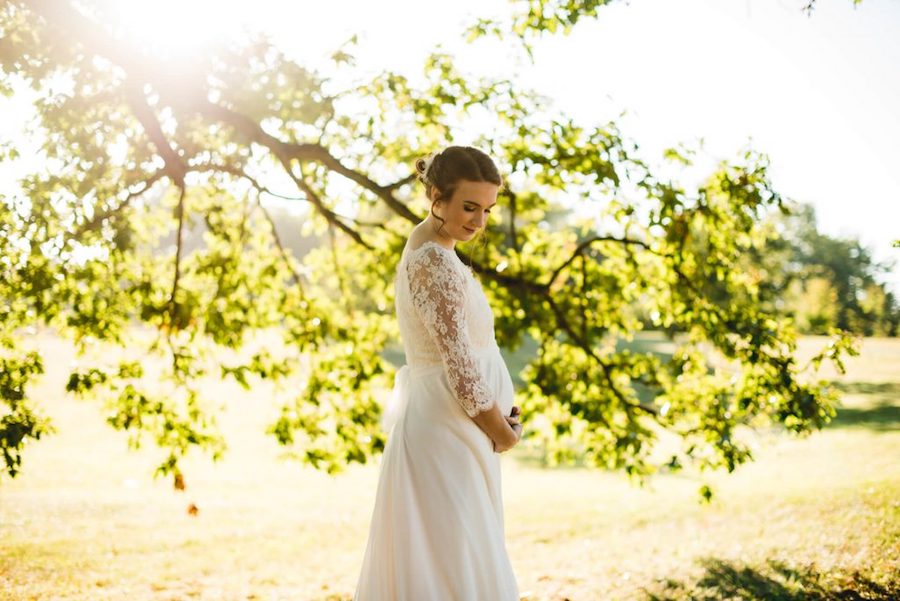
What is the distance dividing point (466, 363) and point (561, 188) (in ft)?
15.6

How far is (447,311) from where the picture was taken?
10.2ft

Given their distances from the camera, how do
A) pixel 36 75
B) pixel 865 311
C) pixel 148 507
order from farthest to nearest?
pixel 865 311, pixel 148 507, pixel 36 75

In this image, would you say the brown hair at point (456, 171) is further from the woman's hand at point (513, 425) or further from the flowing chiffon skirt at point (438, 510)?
the woman's hand at point (513, 425)

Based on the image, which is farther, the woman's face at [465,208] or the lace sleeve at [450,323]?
the woman's face at [465,208]

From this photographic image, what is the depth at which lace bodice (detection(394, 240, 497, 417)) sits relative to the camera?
310 cm

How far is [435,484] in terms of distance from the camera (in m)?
3.27

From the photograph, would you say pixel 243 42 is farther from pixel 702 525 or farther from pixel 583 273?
pixel 702 525

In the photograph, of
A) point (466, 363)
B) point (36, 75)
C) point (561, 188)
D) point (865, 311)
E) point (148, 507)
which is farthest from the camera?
point (865, 311)

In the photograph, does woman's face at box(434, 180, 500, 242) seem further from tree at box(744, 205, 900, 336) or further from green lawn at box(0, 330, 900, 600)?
tree at box(744, 205, 900, 336)

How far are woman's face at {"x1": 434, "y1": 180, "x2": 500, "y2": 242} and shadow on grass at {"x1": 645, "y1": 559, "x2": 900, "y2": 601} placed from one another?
455cm

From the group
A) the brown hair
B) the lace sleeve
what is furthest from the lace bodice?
the brown hair

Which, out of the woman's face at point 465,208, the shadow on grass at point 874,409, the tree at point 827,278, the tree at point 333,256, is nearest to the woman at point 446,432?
the woman's face at point 465,208

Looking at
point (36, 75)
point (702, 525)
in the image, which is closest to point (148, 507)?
point (36, 75)

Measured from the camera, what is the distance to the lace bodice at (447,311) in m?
3.10
